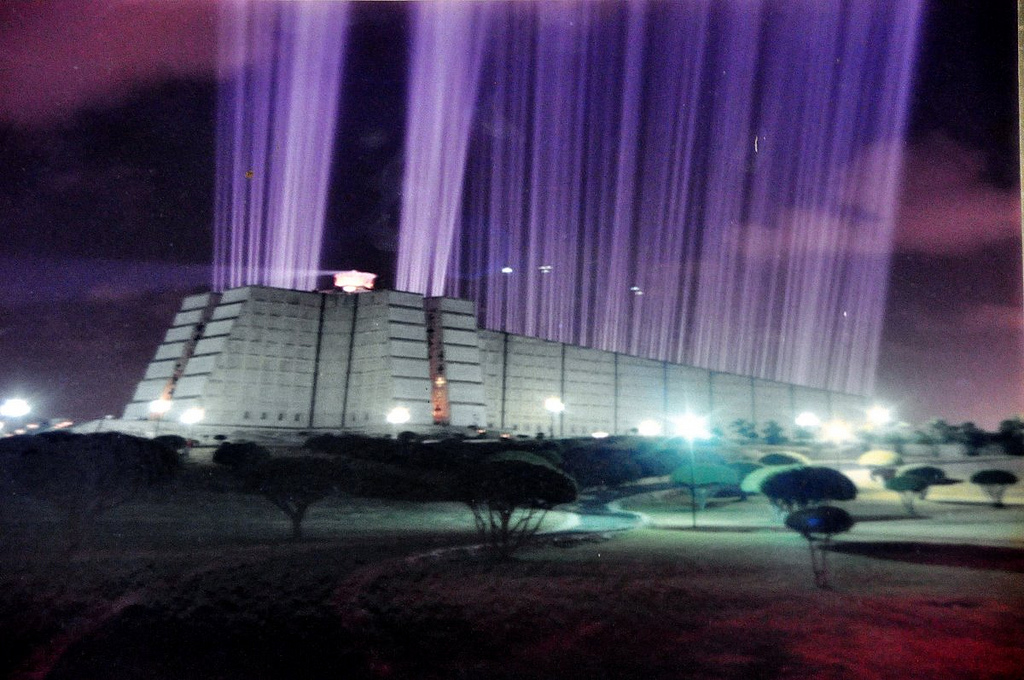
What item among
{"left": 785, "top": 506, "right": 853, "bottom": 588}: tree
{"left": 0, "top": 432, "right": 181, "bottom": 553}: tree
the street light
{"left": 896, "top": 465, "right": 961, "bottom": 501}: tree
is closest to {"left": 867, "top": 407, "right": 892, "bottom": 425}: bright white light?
the street light

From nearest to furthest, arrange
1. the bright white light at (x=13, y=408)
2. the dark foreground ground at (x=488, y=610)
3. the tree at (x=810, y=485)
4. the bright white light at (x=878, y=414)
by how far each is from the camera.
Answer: the dark foreground ground at (x=488, y=610)
the tree at (x=810, y=485)
the bright white light at (x=13, y=408)
the bright white light at (x=878, y=414)

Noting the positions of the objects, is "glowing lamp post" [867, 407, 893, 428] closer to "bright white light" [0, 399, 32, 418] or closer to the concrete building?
the concrete building

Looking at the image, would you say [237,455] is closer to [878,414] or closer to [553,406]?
[553,406]

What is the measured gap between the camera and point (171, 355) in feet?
155

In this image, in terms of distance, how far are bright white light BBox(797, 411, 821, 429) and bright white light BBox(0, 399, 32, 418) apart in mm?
51300

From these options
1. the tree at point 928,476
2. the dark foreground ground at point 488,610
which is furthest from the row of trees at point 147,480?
the tree at point 928,476

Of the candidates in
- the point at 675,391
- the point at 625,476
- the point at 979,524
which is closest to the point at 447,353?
the point at 675,391

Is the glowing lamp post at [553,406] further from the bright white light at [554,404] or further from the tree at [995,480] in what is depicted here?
the tree at [995,480]

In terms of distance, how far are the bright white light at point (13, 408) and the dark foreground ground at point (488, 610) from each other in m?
24.5

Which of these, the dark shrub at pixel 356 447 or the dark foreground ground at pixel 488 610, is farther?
the dark shrub at pixel 356 447

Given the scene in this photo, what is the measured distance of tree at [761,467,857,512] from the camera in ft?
36.4

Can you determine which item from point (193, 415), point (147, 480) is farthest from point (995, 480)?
point (193, 415)

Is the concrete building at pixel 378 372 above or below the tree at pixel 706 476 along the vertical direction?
above

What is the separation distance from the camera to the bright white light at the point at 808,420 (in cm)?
5605
